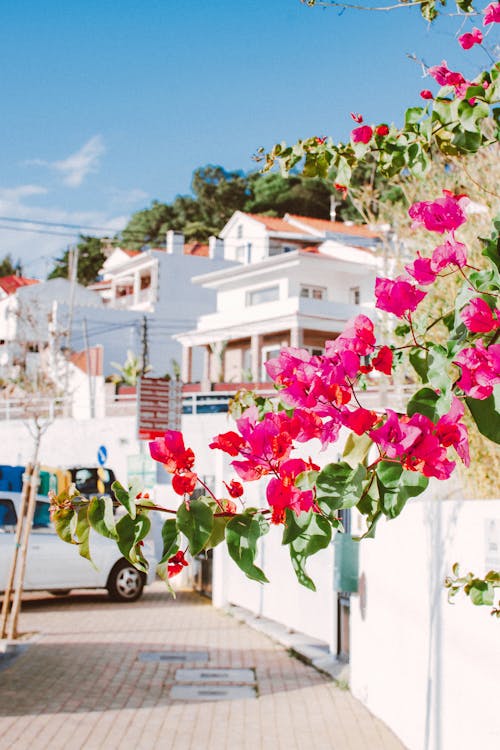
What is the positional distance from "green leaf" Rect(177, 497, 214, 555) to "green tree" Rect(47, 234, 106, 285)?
2819 inches

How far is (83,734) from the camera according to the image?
7.18m

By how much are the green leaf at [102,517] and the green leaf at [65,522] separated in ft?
0.22

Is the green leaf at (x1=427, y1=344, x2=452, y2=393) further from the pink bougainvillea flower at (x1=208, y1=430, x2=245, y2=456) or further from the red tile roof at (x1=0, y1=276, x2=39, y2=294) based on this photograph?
the red tile roof at (x1=0, y1=276, x2=39, y2=294)

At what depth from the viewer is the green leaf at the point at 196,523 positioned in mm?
2184

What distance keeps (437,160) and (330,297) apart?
33.5m

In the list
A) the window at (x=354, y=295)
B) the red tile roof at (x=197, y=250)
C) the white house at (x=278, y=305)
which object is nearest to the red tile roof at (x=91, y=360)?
the white house at (x=278, y=305)

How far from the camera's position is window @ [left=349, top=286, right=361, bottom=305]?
43.6m

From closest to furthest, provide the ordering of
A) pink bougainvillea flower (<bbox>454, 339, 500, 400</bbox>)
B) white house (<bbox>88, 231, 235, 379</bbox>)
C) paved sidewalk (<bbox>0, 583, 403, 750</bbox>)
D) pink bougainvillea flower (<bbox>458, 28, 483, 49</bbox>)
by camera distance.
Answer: pink bougainvillea flower (<bbox>454, 339, 500, 400</bbox>) < pink bougainvillea flower (<bbox>458, 28, 483, 49</bbox>) < paved sidewalk (<bbox>0, 583, 403, 750</bbox>) < white house (<bbox>88, 231, 235, 379</bbox>)

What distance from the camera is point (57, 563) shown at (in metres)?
15.1

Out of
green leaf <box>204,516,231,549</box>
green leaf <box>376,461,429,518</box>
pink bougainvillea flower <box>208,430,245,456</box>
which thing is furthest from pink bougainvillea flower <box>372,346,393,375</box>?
green leaf <box>204,516,231,549</box>

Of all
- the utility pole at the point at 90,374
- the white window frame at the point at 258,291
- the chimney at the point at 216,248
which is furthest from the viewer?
the chimney at the point at 216,248

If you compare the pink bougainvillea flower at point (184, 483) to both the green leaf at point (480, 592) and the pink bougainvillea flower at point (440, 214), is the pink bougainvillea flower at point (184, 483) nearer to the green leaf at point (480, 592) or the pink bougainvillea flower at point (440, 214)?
the pink bougainvillea flower at point (440, 214)

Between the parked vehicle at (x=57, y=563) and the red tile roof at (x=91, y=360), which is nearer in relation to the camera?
the parked vehicle at (x=57, y=563)

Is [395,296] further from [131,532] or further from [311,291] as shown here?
[311,291]
